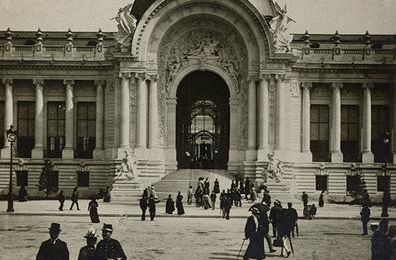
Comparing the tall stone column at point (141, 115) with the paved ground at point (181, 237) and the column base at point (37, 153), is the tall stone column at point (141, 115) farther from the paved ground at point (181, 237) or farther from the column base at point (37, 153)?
the paved ground at point (181, 237)

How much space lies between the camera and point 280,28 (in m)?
44.6

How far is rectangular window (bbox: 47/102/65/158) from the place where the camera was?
49.5 m

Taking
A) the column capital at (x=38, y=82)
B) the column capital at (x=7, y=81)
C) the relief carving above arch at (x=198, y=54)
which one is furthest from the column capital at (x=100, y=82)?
the column capital at (x=7, y=81)

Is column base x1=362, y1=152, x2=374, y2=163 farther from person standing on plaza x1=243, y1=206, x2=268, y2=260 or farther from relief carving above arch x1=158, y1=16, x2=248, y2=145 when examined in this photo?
person standing on plaza x1=243, y1=206, x2=268, y2=260

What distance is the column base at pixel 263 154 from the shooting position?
4419 centimetres

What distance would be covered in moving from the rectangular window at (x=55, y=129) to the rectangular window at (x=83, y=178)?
2.26 metres

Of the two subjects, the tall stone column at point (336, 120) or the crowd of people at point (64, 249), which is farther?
the tall stone column at point (336, 120)

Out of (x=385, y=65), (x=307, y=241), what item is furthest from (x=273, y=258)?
(x=385, y=65)

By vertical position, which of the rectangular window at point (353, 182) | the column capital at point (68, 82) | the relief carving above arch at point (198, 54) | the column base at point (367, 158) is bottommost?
the rectangular window at point (353, 182)

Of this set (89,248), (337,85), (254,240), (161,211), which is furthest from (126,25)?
(89,248)

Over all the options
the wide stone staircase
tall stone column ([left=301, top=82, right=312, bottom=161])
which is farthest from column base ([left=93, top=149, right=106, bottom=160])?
tall stone column ([left=301, top=82, right=312, bottom=161])

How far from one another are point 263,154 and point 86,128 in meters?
13.6

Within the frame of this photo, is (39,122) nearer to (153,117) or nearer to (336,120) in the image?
(153,117)

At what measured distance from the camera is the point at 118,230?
2603cm
